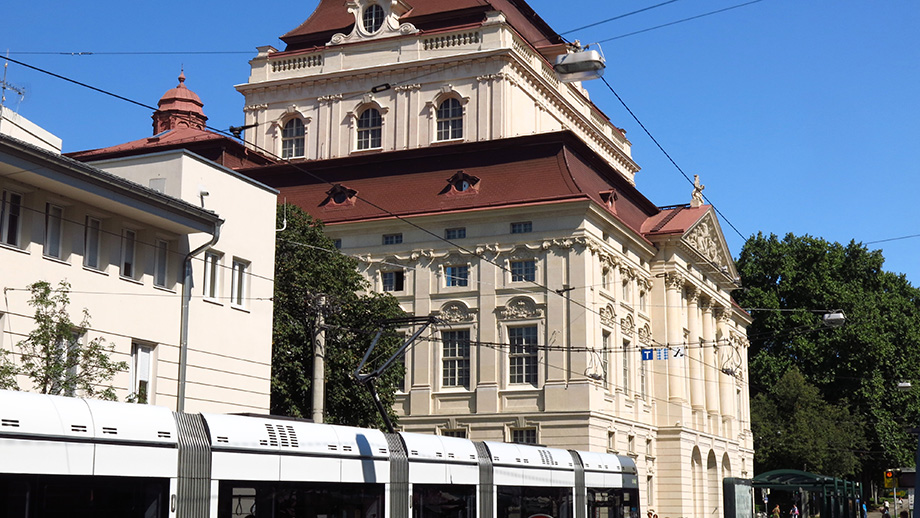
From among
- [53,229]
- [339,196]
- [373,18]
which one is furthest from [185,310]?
[373,18]

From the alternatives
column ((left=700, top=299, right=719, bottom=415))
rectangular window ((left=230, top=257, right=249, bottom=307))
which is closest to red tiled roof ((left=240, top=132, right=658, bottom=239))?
column ((left=700, top=299, right=719, bottom=415))

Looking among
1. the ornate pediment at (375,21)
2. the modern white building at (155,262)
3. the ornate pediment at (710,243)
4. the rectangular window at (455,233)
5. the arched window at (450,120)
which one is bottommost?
the modern white building at (155,262)

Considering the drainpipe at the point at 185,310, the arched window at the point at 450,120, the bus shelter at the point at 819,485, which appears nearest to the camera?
the drainpipe at the point at 185,310

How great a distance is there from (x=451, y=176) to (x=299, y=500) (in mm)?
38961

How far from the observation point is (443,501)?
23703mm

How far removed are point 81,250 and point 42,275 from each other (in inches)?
51.9

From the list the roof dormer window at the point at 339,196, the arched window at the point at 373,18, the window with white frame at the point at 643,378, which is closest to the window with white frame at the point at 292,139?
the arched window at the point at 373,18

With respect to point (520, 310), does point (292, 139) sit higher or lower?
higher

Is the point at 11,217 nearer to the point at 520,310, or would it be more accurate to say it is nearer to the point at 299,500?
the point at 299,500

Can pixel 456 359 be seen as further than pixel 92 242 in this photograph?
Yes

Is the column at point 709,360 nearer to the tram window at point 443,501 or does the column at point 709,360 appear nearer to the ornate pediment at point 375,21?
the ornate pediment at point 375,21

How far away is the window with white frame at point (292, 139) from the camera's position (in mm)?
67938

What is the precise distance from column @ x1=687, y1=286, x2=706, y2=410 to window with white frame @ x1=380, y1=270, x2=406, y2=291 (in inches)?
667

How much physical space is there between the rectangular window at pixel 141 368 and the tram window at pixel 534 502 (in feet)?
27.7
